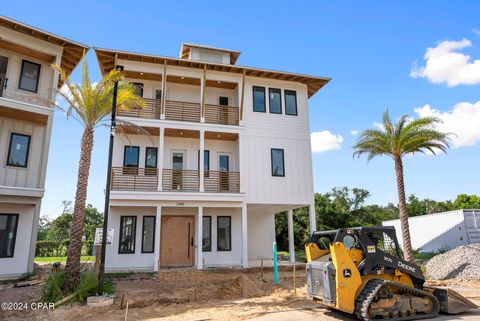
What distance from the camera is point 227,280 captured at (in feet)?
43.7

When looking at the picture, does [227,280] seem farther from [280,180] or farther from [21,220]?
[21,220]

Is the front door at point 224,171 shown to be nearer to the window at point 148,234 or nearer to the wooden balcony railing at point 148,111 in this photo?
the window at point 148,234

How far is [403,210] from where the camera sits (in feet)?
51.9

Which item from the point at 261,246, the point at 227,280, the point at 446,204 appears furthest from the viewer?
the point at 446,204

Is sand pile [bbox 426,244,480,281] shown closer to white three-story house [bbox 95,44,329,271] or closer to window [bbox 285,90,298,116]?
white three-story house [bbox 95,44,329,271]

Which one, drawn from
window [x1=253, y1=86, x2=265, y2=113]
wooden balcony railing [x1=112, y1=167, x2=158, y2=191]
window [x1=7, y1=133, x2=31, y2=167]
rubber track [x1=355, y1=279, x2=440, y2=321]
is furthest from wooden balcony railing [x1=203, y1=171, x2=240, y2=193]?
rubber track [x1=355, y1=279, x2=440, y2=321]

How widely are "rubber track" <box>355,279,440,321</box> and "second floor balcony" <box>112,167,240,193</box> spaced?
9.79m

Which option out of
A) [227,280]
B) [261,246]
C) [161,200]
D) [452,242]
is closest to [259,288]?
[227,280]

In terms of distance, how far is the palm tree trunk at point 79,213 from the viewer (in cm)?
1049

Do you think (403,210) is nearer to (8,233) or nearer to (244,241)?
(244,241)

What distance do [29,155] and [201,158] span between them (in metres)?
7.69

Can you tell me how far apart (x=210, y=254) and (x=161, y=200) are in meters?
3.86

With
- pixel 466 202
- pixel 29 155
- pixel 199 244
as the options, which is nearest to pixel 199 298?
pixel 199 244

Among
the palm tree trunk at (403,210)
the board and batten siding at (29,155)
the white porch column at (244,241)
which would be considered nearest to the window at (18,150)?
the board and batten siding at (29,155)
